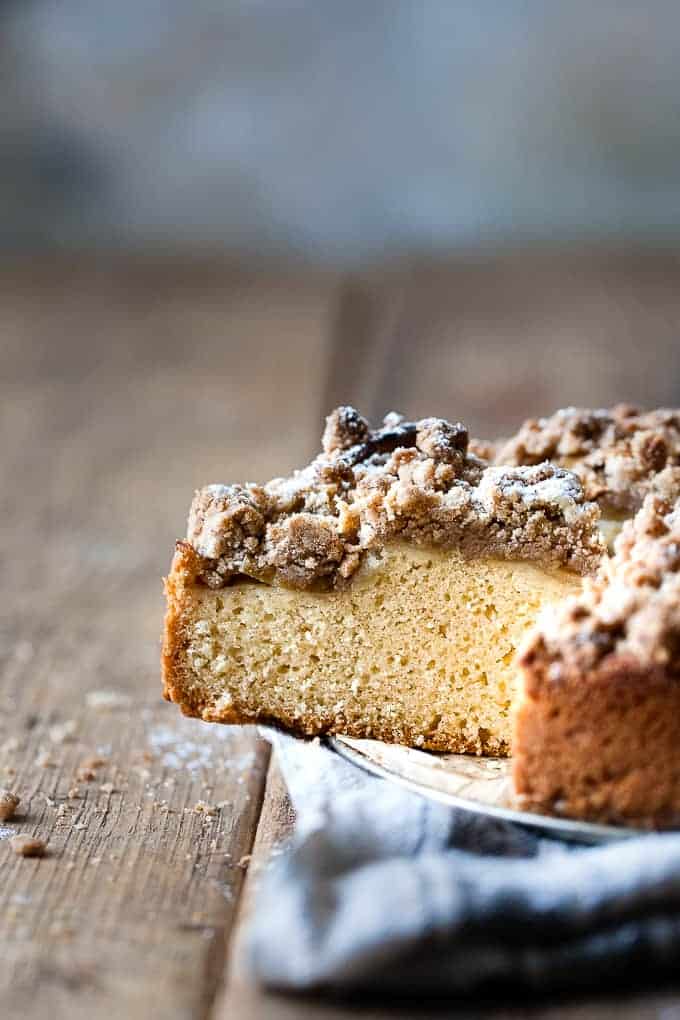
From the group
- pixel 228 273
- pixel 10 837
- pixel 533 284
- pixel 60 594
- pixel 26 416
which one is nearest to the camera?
pixel 10 837

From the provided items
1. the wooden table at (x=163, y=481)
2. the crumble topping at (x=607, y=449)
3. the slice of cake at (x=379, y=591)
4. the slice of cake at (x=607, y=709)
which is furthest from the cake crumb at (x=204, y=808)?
the crumble topping at (x=607, y=449)

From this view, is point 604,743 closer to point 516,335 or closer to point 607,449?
point 607,449

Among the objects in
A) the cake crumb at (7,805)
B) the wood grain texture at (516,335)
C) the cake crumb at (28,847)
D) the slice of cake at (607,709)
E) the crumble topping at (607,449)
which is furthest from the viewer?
the wood grain texture at (516,335)

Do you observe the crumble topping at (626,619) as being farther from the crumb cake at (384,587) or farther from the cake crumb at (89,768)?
the cake crumb at (89,768)

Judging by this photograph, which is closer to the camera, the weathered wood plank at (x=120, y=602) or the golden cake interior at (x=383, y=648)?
the weathered wood plank at (x=120, y=602)

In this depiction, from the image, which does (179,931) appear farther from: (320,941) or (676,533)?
(676,533)

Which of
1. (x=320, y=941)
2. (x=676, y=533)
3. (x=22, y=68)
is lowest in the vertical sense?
(x=320, y=941)

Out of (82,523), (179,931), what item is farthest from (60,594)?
(179,931)
